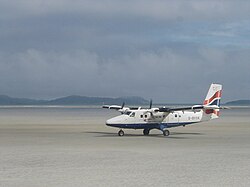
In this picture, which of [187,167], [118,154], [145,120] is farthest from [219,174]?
[145,120]

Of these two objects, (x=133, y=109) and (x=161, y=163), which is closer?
(x=161, y=163)

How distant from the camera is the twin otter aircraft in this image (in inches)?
1540

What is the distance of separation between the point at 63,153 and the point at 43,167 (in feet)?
18.7

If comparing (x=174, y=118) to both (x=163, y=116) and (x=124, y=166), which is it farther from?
(x=124, y=166)

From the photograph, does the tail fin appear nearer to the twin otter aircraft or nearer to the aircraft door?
the twin otter aircraft

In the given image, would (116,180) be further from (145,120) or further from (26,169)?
(145,120)

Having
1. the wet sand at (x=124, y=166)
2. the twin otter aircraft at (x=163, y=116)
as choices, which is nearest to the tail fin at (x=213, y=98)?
the twin otter aircraft at (x=163, y=116)

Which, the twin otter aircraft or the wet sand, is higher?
the twin otter aircraft

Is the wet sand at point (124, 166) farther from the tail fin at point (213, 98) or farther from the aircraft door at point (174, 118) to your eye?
the tail fin at point (213, 98)

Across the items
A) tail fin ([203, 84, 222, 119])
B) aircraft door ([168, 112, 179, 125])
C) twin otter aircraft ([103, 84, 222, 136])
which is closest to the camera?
twin otter aircraft ([103, 84, 222, 136])

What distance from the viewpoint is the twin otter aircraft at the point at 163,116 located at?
128 feet

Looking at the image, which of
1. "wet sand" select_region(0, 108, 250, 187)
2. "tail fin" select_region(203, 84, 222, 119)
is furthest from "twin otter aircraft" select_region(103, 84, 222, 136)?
"wet sand" select_region(0, 108, 250, 187)

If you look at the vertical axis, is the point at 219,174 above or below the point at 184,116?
below

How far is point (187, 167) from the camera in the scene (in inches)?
771
